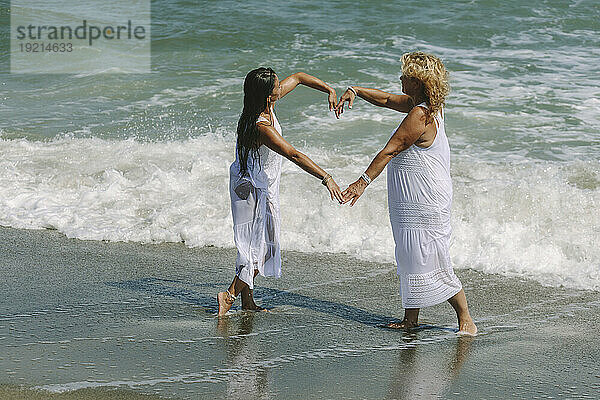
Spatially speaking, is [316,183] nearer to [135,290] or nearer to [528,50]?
[135,290]

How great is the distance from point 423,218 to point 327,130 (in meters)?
6.58

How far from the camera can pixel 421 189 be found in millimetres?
4793

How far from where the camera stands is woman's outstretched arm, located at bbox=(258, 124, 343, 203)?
478cm

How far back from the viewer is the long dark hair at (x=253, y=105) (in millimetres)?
4855

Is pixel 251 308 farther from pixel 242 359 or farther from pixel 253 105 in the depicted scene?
pixel 253 105

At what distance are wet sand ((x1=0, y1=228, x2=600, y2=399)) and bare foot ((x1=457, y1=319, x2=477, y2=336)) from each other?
0.08 m

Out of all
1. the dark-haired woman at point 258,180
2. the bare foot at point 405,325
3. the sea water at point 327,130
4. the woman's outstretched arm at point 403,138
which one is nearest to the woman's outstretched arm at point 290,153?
the dark-haired woman at point 258,180

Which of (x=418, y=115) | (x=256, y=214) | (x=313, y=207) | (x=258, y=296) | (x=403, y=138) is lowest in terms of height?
(x=258, y=296)

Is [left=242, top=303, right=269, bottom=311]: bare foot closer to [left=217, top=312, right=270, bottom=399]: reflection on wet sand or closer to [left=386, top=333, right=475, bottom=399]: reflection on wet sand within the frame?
[left=217, top=312, right=270, bottom=399]: reflection on wet sand

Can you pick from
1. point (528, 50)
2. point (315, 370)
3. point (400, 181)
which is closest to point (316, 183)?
point (400, 181)

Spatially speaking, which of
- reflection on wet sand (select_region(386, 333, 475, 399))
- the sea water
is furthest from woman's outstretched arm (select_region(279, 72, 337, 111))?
the sea water

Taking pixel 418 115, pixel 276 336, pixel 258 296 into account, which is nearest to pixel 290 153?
pixel 418 115

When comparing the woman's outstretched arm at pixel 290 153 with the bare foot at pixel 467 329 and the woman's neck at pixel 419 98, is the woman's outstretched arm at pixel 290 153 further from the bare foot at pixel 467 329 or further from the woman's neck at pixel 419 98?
the bare foot at pixel 467 329

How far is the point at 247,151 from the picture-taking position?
195 inches
